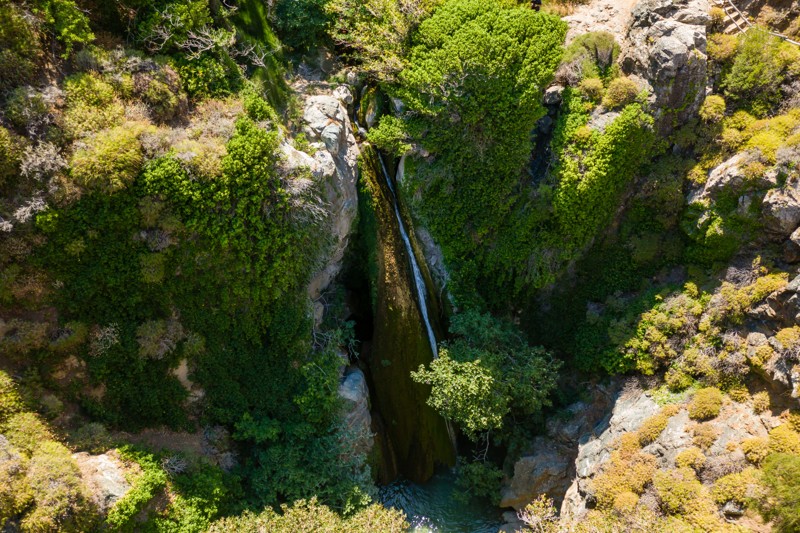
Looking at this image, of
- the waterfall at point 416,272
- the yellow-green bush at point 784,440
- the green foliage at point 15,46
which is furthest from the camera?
the waterfall at point 416,272

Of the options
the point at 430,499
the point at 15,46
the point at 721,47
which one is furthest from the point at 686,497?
the point at 15,46

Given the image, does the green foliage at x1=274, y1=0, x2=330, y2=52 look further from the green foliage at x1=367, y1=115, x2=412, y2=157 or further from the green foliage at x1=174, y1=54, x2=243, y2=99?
the green foliage at x1=367, y1=115, x2=412, y2=157

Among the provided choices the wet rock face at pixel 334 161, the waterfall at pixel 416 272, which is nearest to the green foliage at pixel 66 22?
the wet rock face at pixel 334 161

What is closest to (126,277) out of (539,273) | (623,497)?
(539,273)

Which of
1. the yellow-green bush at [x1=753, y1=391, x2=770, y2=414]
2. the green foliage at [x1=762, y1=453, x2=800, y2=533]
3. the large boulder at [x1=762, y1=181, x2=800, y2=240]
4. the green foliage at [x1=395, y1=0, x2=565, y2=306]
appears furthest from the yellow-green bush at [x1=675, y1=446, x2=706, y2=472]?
the green foliage at [x1=395, y1=0, x2=565, y2=306]

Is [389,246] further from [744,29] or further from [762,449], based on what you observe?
[744,29]

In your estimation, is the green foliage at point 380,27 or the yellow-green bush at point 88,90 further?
the green foliage at point 380,27

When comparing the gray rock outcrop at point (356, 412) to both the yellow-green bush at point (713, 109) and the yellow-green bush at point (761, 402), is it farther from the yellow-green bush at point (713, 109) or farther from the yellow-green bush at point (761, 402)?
the yellow-green bush at point (713, 109)
